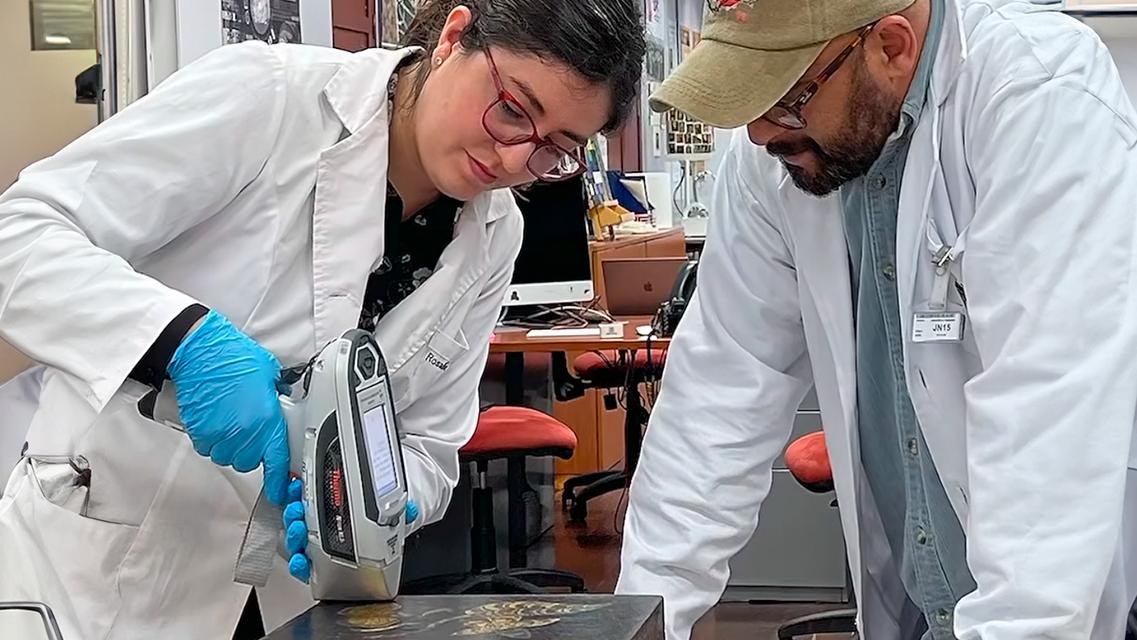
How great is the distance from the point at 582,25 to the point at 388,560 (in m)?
0.55

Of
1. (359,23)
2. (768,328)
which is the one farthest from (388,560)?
(359,23)

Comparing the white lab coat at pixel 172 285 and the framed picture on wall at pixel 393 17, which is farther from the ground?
the framed picture on wall at pixel 393 17

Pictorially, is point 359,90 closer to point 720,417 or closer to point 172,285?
point 172,285

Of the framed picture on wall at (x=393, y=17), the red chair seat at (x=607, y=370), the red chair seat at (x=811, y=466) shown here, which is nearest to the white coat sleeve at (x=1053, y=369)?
the red chair seat at (x=811, y=466)

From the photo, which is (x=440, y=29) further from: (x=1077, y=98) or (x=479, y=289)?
(x=1077, y=98)

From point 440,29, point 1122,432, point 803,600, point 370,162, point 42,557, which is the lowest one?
point 803,600

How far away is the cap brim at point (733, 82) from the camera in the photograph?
1.30m

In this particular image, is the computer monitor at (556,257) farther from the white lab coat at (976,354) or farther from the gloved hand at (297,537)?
the gloved hand at (297,537)

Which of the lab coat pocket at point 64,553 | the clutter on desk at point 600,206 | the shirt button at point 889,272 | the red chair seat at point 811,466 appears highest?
the shirt button at point 889,272

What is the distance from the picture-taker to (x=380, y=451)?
1246mm

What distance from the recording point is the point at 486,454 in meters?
3.70

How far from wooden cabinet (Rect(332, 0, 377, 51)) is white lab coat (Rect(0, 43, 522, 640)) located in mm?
2443

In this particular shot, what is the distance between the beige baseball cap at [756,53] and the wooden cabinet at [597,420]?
11.7ft

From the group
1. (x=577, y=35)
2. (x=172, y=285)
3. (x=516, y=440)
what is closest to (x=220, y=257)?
(x=172, y=285)
